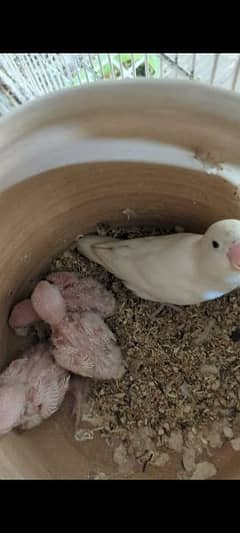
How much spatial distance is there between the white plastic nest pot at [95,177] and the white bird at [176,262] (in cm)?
5

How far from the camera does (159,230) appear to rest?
3.11 feet

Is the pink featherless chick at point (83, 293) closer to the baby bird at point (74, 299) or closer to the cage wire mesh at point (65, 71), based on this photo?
the baby bird at point (74, 299)

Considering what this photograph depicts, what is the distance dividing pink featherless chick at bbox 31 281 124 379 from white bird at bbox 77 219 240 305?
90 mm

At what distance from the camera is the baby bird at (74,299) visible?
892mm

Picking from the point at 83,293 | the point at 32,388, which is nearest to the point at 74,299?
the point at 83,293

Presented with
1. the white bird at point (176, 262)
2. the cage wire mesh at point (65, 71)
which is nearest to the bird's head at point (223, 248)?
the white bird at point (176, 262)

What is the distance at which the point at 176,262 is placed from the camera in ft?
2.73

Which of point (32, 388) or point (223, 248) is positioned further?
point (32, 388)

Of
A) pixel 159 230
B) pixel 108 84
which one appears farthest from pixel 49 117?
pixel 159 230

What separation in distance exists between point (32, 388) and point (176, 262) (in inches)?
11.0

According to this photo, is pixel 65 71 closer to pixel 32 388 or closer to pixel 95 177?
pixel 95 177

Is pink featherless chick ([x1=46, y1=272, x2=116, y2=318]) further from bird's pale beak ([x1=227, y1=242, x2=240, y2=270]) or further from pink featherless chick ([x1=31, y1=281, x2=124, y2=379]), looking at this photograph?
bird's pale beak ([x1=227, y1=242, x2=240, y2=270])

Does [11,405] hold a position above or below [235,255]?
below

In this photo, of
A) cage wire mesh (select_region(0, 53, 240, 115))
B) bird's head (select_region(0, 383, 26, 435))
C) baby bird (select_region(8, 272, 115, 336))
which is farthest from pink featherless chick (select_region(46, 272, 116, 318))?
cage wire mesh (select_region(0, 53, 240, 115))
